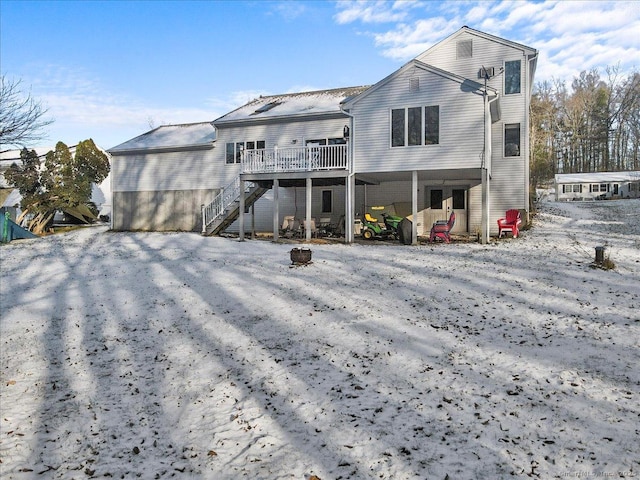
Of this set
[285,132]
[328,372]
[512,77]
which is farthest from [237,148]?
[328,372]

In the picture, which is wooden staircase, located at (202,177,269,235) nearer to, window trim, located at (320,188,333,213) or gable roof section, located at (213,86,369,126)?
window trim, located at (320,188,333,213)

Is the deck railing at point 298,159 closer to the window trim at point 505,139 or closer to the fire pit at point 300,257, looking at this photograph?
the fire pit at point 300,257

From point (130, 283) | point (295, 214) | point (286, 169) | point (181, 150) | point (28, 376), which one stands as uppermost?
point (181, 150)

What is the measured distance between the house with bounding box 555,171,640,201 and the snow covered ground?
39249mm

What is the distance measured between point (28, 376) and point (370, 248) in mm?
10732

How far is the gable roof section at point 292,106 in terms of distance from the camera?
811 inches

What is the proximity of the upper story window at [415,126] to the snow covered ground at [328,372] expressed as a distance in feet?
18.7

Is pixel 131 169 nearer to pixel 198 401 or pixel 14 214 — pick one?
pixel 14 214

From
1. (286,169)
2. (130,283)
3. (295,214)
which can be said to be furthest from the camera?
(295,214)

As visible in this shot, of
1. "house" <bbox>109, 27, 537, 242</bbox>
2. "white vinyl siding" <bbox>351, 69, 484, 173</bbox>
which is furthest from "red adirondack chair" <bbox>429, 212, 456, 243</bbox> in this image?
"white vinyl siding" <bbox>351, 69, 484, 173</bbox>

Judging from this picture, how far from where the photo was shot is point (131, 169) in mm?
24328

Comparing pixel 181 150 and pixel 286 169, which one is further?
pixel 181 150

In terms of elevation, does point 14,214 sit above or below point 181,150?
below

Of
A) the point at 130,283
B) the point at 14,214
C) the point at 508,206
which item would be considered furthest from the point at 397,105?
the point at 14,214
